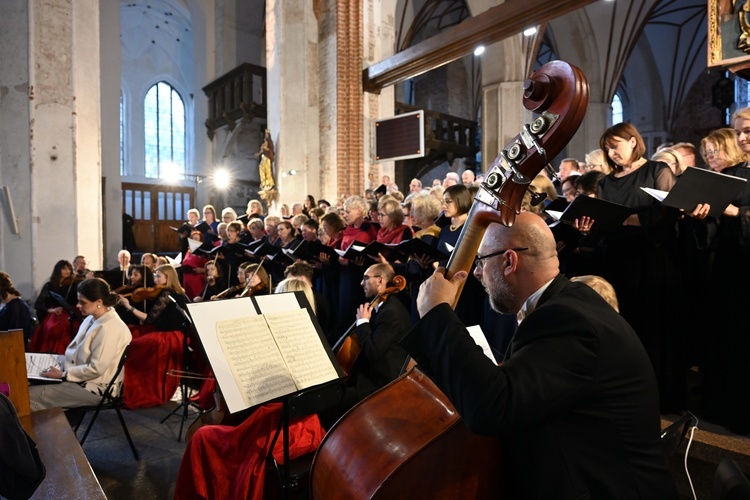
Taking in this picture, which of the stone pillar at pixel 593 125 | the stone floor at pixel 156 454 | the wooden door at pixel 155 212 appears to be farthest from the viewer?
the wooden door at pixel 155 212

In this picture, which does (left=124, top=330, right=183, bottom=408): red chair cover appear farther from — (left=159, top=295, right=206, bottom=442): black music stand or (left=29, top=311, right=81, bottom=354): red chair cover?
(left=29, top=311, right=81, bottom=354): red chair cover

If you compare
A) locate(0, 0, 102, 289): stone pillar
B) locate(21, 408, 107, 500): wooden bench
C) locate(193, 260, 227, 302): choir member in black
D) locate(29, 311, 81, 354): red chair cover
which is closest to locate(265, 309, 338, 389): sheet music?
locate(21, 408, 107, 500): wooden bench

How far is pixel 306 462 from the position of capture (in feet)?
9.43

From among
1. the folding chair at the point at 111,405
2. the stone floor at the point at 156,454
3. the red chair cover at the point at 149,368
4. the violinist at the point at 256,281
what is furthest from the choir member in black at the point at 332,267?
the folding chair at the point at 111,405

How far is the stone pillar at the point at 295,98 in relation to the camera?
453 inches

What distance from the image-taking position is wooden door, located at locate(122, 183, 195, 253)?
18.5 meters

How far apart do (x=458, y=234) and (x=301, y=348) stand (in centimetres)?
228

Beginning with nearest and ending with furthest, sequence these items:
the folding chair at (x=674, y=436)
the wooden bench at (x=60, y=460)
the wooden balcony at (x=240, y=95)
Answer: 1. the folding chair at (x=674, y=436)
2. the wooden bench at (x=60, y=460)
3. the wooden balcony at (x=240, y=95)

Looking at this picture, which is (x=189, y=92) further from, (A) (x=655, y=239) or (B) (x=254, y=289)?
(A) (x=655, y=239)

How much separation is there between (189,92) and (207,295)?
18712mm

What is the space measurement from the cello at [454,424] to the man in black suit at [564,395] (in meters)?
0.17

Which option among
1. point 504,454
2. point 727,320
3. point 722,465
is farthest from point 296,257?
point 722,465

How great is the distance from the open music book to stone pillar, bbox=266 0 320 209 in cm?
900

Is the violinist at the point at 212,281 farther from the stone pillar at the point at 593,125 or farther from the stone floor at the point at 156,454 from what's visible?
the stone pillar at the point at 593,125
